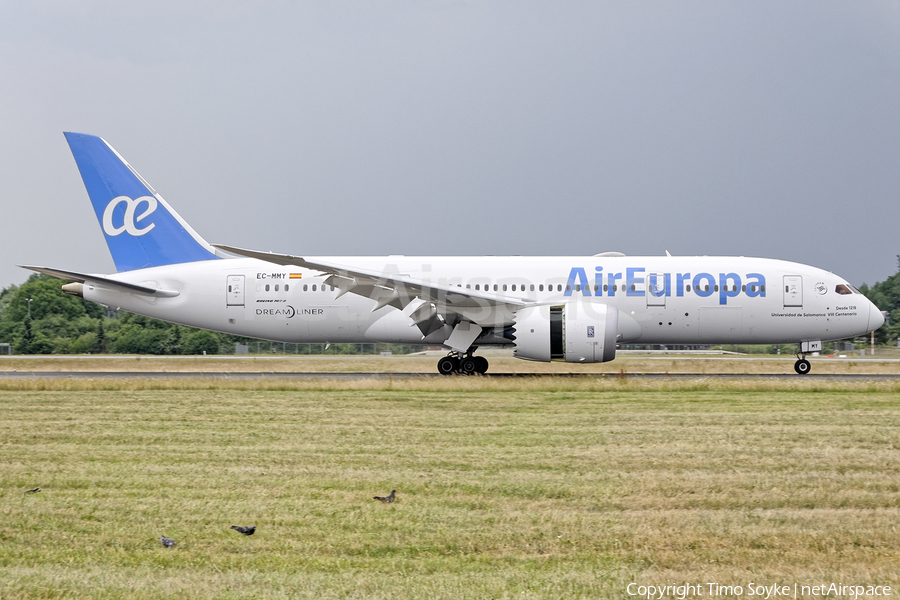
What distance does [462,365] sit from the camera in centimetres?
2184

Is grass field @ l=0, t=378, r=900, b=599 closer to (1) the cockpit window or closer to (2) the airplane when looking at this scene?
(2) the airplane

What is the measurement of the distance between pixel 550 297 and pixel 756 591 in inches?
677

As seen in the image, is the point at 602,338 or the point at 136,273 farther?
the point at 136,273

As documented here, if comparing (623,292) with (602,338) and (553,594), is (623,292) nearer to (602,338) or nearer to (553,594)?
(602,338)

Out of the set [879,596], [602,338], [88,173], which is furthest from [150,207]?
[879,596]

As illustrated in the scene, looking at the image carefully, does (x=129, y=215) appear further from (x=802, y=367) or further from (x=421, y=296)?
(x=802, y=367)

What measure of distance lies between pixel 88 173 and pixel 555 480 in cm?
1990

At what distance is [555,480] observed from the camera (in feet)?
25.2

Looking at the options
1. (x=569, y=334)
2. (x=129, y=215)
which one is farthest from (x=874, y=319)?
(x=129, y=215)

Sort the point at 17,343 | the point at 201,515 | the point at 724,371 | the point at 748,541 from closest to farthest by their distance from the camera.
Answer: the point at 748,541, the point at 201,515, the point at 724,371, the point at 17,343

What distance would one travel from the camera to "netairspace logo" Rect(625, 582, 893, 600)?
4773mm

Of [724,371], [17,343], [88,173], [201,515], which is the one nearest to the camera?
[201,515]

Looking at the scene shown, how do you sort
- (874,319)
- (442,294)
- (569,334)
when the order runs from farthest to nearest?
(874,319)
(442,294)
(569,334)

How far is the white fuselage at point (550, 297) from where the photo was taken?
21.9 m
